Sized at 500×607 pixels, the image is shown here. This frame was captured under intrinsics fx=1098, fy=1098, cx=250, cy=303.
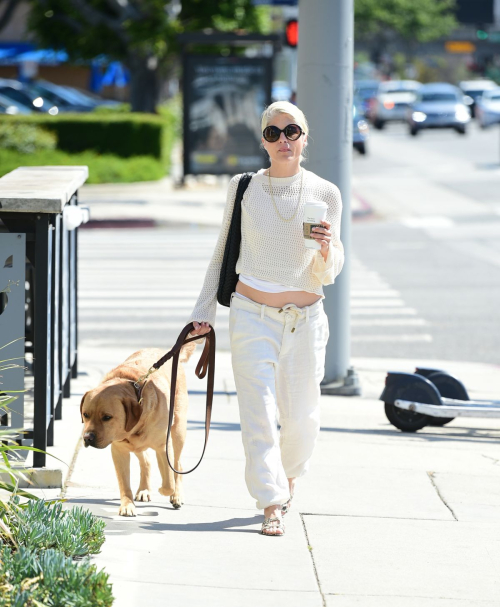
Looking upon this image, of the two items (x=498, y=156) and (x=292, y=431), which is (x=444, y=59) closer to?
(x=498, y=156)

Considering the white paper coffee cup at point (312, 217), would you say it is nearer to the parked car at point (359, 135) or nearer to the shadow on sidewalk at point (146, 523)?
the shadow on sidewalk at point (146, 523)

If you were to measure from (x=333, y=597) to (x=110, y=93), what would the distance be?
199 ft

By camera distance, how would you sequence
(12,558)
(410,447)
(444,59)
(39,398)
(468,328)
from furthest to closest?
1. (444,59)
2. (468,328)
3. (410,447)
4. (39,398)
5. (12,558)

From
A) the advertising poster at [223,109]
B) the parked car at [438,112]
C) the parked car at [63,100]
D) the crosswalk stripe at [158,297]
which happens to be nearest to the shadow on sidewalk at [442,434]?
the crosswalk stripe at [158,297]

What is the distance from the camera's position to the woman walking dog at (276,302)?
477 cm

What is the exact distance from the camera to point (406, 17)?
91375mm

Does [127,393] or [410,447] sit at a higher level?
[127,393]

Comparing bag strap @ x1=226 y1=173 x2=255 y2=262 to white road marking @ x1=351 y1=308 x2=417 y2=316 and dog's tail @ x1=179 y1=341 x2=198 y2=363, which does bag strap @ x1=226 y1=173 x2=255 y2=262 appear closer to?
dog's tail @ x1=179 y1=341 x2=198 y2=363


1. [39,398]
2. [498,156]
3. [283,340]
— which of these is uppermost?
[283,340]

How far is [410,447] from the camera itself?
21.7 ft

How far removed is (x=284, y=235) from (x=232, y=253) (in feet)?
0.93

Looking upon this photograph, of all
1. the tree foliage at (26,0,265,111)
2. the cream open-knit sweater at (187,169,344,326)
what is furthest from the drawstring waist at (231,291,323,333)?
the tree foliage at (26,0,265,111)

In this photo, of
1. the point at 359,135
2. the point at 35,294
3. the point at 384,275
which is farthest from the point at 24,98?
the point at 35,294

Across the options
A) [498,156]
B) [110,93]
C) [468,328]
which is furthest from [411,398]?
[110,93]
